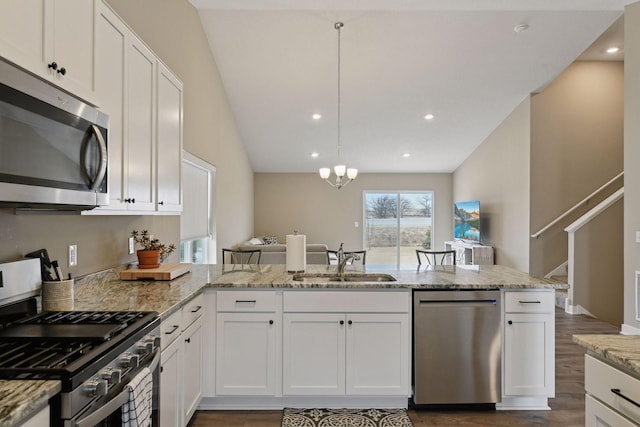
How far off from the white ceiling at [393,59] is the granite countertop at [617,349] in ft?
12.6

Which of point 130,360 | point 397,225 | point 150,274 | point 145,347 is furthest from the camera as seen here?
Answer: point 397,225

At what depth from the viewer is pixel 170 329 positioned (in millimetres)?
1907

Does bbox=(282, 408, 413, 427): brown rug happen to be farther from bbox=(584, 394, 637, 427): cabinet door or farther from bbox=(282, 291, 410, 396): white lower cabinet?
bbox=(584, 394, 637, 427): cabinet door

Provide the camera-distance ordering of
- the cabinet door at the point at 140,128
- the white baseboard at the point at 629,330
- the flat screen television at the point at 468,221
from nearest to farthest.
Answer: the cabinet door at the point at 140,128, the white baseboard at the point at 629,330, the flat screen television at the point at 468,221

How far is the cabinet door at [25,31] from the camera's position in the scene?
3.83 ft

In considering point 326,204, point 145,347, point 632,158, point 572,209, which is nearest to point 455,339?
point 145,347

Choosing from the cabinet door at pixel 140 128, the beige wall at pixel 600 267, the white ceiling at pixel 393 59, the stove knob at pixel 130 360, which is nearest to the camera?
the stove knob at pixel 130 360

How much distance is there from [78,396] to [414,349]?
81.2 inches

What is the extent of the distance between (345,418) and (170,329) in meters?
1.40

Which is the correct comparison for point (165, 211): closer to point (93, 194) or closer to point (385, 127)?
point (93, 194)

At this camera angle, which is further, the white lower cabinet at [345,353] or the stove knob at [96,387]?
the white lower cabinet at [345,353]

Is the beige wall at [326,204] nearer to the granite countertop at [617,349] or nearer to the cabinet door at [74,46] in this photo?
the cabinet door at [74,46]

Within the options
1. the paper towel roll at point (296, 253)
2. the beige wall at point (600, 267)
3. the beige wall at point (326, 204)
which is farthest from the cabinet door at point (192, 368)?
the beige wall at point (326, 204)

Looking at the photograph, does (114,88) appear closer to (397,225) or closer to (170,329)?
(170,329)
